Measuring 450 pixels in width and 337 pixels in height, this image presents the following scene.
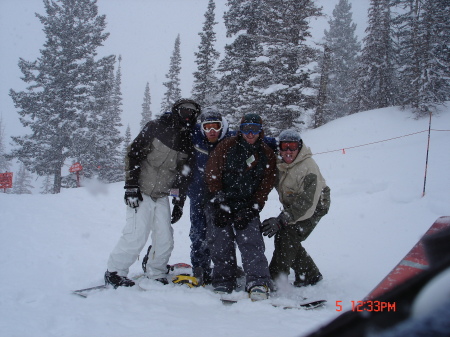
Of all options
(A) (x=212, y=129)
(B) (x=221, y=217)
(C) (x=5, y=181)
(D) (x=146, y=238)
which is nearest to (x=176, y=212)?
(D) (x=146, y=238)

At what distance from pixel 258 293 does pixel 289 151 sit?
185 cm

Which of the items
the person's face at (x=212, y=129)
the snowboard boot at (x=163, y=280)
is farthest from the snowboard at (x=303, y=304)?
the person's face at (x=212, y=129)

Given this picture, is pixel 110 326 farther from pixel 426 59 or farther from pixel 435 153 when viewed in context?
pixel 426 59

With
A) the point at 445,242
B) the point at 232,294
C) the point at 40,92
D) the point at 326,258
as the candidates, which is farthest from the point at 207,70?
the point at 445,242

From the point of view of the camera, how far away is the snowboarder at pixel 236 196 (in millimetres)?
3873

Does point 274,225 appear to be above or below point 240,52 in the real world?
below

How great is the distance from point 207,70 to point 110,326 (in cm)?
2263

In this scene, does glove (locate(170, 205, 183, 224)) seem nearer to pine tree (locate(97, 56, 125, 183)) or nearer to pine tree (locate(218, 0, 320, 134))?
pine tree (locate(218, 0, 320, 134))

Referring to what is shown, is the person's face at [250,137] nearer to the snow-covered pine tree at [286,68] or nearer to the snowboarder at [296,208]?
the snowboarder at [296,208]

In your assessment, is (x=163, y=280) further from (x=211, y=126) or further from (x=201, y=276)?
(x=211, y=126)

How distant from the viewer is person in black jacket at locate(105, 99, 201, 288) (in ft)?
13.3

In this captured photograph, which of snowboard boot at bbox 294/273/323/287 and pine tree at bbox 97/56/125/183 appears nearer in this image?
snowboard boot at bbox 294/273/323/287

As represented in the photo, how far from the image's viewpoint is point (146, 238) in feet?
13.8

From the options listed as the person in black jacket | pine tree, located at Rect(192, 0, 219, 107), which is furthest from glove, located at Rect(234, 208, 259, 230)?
pine tree, located at Rect(192, 0, 219, 107)
